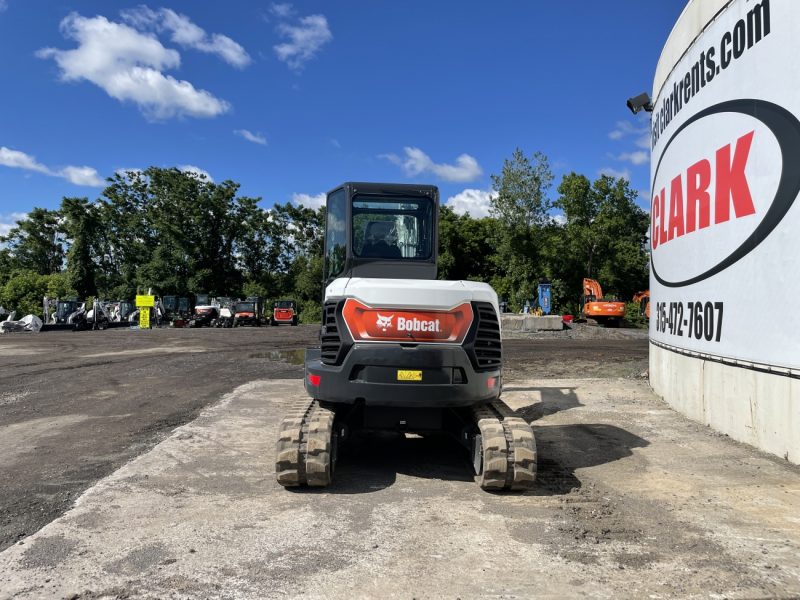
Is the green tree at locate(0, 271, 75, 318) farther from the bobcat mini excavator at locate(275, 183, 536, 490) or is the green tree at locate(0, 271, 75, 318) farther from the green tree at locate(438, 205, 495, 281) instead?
the bobcat mini excavator at locate(275, 183, 536, 490)

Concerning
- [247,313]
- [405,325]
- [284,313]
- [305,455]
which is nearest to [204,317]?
[247,313]

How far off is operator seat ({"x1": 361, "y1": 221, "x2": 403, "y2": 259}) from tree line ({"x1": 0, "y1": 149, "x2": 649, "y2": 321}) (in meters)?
40.8

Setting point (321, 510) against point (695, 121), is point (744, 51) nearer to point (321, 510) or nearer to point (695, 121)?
point (695, 121)

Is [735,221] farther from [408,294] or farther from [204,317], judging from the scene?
[204,317]

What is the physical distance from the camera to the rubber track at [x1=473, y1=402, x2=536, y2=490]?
5.25 m

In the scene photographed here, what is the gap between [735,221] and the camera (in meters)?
7.41

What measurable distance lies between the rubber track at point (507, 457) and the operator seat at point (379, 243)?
7.59 feet

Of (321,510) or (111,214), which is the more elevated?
(111,214)

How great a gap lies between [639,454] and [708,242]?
3118 mm

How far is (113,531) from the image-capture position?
14.8 feet

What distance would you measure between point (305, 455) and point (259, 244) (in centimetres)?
6752

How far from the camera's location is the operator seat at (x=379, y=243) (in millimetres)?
6816

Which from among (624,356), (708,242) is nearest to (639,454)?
(708,242)

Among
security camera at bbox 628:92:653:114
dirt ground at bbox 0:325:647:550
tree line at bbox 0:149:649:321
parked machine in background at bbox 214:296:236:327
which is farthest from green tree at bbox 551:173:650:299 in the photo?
security camera at bbox 628:92:653:114
